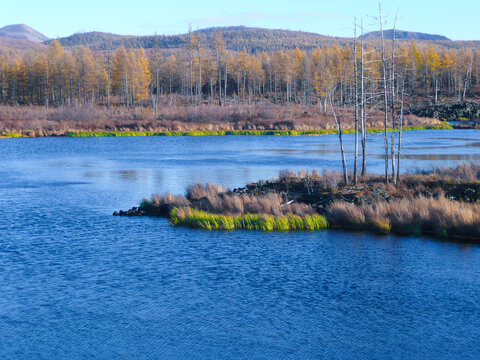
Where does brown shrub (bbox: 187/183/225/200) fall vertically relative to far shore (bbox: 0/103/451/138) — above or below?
below

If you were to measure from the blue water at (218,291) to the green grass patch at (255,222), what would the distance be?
0.68 metres

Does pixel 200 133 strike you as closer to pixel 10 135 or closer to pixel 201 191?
pixel 10 135

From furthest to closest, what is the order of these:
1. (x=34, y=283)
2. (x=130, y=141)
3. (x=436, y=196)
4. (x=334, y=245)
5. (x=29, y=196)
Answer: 1. (x=130, y=141)
2. (x=29, y=196)
3. (x=436, y=196)
4. (x=334, y=245)
5. (x=34, y=283)

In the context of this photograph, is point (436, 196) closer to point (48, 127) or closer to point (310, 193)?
point (310, 193)

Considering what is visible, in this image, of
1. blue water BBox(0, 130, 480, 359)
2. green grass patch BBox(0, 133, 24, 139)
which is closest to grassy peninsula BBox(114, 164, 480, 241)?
blue water BBox(0, 130, 480, 359)

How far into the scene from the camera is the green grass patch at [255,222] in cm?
2162

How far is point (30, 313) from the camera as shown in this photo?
13383 millimetres

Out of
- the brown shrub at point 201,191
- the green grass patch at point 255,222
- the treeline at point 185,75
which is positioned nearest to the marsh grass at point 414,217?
the green grass patch at point 255,222

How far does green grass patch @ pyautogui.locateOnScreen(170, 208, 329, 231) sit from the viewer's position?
851 inches

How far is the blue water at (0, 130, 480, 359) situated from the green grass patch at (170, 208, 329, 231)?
0.68 m

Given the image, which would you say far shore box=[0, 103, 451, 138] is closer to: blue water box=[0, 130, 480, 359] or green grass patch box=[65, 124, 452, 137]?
green grass patch box=[65, 124, 452, 137]

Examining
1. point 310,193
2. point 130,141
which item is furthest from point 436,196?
point 130,141

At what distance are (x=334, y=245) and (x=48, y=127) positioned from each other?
63.3m

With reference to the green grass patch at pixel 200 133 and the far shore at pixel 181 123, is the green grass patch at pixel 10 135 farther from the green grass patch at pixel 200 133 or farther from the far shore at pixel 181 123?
the green grass patch at pixel 200 133
